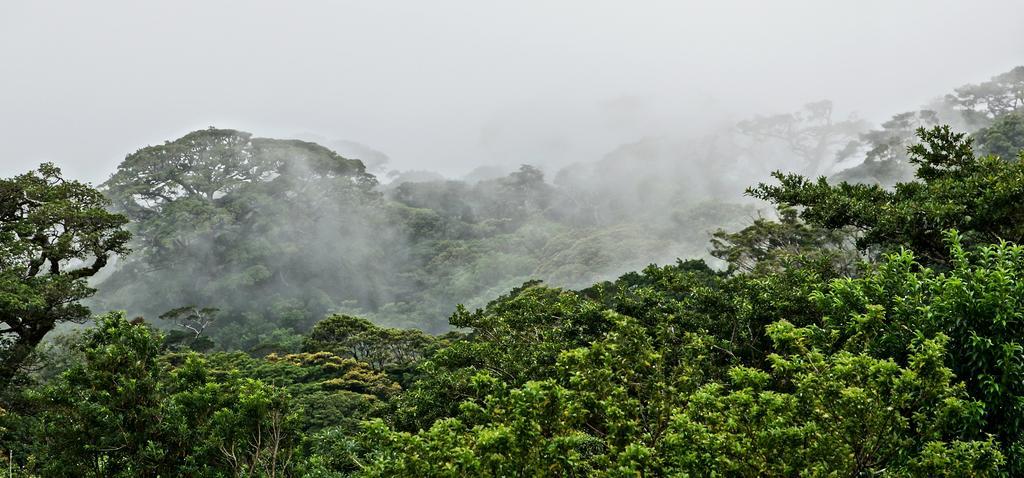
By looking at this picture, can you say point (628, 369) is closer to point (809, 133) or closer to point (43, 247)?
point (43, 247)

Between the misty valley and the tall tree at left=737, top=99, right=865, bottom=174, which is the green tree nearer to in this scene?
the misty valley

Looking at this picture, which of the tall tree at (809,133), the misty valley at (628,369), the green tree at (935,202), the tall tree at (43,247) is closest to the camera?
the misty valley at (628,369)

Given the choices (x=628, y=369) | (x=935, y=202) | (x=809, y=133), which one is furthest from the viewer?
(x=809, y=133)

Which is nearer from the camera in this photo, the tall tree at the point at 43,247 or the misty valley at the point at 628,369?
the misty valley at the point at 628,369

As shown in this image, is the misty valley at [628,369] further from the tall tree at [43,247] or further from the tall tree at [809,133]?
the tall tree at [809,133]

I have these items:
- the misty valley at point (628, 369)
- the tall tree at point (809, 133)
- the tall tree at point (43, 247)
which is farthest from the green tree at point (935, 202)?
the tall tree at point (809, 133)

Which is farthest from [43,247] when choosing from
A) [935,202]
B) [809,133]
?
[809,133]

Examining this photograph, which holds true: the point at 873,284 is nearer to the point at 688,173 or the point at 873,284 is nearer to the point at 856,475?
the point at 856,475

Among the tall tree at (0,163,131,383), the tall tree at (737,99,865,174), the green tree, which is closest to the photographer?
the green tree

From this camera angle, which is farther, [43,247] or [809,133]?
[809,133]

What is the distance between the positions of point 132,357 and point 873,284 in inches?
430

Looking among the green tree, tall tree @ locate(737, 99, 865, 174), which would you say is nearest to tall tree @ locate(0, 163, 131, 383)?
the green tree

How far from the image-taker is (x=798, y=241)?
106 feet

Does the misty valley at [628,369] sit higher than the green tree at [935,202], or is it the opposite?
the green tree at [935,202]
